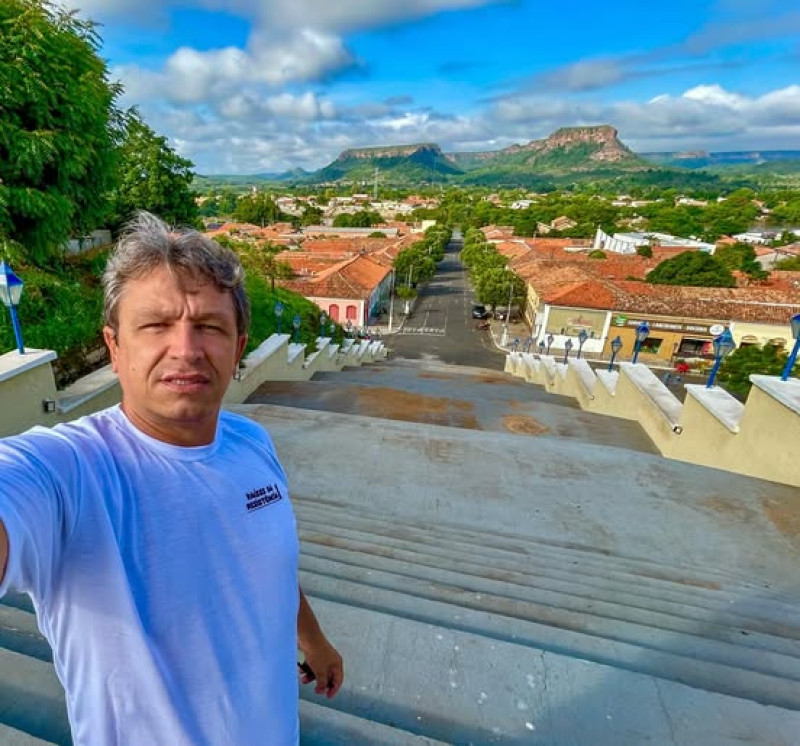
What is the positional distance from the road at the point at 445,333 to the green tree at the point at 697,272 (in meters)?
16.7

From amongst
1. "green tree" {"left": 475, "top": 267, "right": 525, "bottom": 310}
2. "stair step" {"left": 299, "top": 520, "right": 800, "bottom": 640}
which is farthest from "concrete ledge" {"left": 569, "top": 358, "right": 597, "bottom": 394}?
"green tree" {"left": 475, "top": 267, "right": 525, "bottom": 310}

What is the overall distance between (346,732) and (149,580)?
993 mm

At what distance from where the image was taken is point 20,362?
3.83m

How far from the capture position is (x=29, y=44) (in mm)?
5828

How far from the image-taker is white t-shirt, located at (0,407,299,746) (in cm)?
93

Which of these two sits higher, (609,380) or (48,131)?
(48,131)

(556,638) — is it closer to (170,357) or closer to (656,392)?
(170,357)

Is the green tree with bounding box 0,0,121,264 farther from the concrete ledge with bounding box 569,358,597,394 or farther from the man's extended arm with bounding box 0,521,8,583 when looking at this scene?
the concrete ledge with bounding box 569,358,597,394

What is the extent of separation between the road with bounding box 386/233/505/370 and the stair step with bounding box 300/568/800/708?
79.4 feet

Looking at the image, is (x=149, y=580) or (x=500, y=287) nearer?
(x=149, y=580)

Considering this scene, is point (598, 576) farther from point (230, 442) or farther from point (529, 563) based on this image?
point (230, 442)

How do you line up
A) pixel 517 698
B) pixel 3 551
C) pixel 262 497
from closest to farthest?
1. pixel 3 551
2. pixel 262 497
3. pixel 517 698

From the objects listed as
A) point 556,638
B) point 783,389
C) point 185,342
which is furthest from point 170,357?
point 783,389

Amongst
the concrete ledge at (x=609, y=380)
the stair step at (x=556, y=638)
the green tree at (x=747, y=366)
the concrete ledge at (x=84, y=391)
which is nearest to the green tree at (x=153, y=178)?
the concrete ledge at (x=84, y=391)
